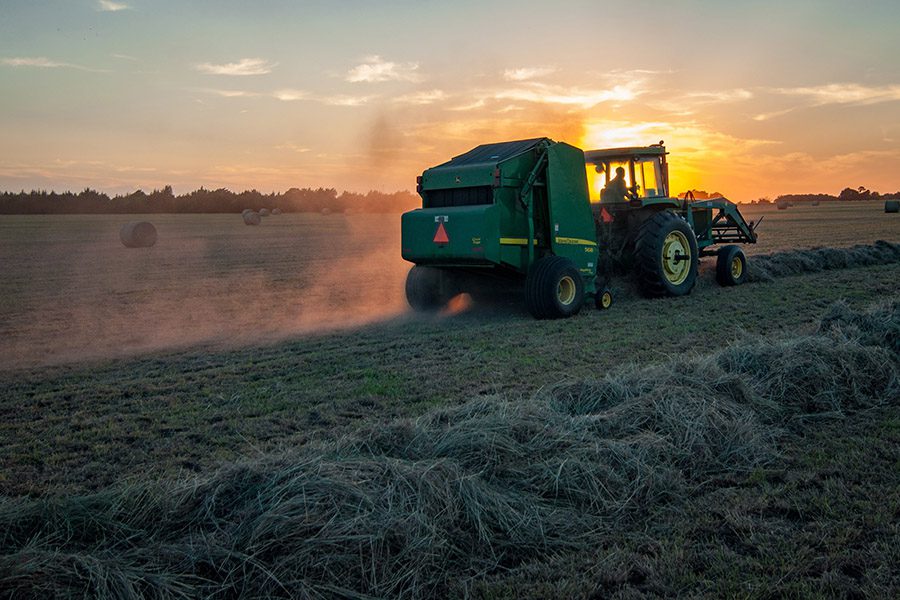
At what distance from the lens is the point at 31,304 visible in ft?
46.3

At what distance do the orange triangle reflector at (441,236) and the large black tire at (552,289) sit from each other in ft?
4.24

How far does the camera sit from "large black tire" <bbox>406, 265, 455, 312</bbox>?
11.8 meters

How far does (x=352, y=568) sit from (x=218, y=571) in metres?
0.57

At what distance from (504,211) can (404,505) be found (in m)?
7.07

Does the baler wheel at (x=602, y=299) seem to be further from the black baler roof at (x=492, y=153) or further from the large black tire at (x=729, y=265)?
the large black tire at (x=729, y=265)

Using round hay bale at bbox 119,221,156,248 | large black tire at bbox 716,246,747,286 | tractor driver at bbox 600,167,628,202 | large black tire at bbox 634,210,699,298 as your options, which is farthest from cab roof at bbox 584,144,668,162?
round hay bale at bbox 119,221,156,248

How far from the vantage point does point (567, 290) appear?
1109 cm

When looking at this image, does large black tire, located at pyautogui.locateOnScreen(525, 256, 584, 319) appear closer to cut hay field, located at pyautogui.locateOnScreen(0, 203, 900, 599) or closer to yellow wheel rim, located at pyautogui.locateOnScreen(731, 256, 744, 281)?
cut hay field, located at pyautogui.locateOnScreen(0, 203, 900, 599)

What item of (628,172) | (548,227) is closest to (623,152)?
(628,172)

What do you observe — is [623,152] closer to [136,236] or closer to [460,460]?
[460,460]

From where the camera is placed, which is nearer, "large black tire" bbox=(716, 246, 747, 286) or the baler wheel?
the baler wheel

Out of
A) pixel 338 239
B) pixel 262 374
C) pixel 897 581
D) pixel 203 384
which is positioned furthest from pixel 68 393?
pixel 338 239

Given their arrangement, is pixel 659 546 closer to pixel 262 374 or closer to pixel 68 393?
pixel 262 374

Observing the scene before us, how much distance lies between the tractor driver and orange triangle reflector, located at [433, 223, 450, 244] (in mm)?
3426
